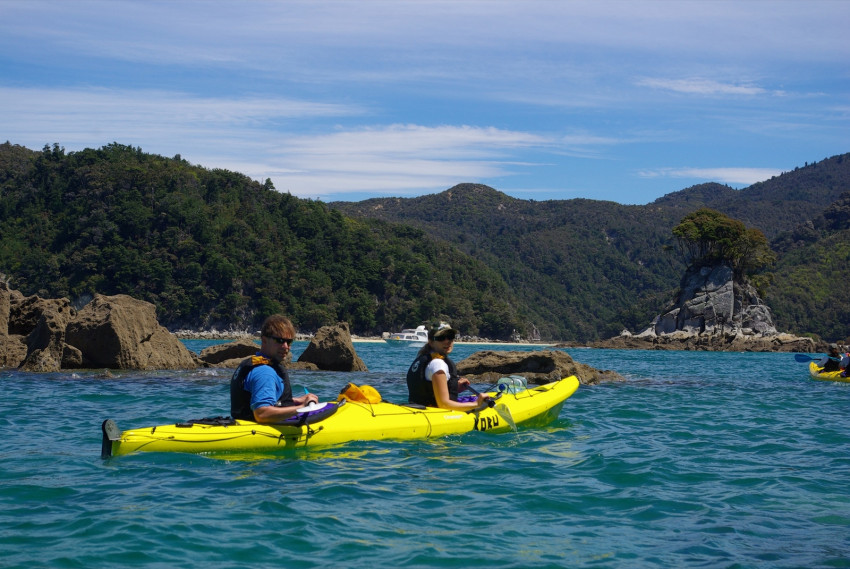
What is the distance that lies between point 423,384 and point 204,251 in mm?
88436

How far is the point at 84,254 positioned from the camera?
3467 inches

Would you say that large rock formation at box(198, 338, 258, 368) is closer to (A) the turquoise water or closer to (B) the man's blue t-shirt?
(A) the turquoise water

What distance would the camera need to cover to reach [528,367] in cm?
1950

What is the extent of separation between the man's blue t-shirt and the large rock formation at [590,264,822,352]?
A: 2725 inches

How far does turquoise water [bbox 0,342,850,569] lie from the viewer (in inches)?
216

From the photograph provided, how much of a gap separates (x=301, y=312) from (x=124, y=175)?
84.3 ft

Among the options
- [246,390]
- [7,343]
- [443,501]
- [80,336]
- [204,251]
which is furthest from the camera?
[204,251]

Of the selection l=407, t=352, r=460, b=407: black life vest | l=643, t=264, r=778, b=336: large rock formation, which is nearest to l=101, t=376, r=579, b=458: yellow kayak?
l=407, t=352, r=460, b=407: black life vest

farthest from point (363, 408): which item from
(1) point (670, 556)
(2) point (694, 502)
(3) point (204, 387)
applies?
(3) point (204, 387)

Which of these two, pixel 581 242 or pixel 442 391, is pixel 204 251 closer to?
pixel 442 391

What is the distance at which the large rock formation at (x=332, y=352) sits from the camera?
952 inches

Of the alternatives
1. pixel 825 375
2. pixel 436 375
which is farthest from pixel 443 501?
pixel 825 375

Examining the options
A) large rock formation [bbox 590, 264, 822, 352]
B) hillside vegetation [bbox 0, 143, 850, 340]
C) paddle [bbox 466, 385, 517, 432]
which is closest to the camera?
paddle [bbox 466, 385, 517, 432]

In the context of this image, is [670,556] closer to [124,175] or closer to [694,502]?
[694,502]
